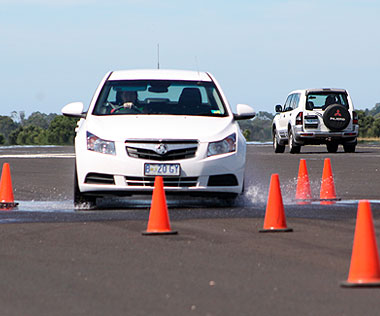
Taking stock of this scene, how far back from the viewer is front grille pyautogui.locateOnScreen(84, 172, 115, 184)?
40.3 ft

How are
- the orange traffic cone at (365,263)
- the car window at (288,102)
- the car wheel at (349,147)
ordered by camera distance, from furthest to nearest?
1. the car wheel at (349,147)
2. the car window at (288,102)
3. the orange traffic cone at (365,263)

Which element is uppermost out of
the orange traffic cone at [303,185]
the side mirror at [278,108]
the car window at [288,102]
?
the orange traffic cone at [303,185]

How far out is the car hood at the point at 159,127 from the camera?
40.3 feet

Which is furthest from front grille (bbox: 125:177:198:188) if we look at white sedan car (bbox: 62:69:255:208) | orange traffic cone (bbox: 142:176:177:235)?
orange traffic cone (bbox: 142:176:177:235)

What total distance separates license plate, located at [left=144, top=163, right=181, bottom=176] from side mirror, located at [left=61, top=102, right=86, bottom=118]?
1.57 m

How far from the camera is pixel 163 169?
1220 cm

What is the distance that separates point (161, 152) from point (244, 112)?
172cm

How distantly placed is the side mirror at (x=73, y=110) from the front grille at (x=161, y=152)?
1.33m

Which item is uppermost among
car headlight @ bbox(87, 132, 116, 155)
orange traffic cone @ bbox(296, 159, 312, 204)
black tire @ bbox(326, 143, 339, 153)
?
car headlight @ bbox(87, 132, 116, 155)

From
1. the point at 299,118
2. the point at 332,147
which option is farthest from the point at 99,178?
the point at 332,147

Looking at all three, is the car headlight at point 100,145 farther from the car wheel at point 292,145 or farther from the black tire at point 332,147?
the black tire at point 332,147

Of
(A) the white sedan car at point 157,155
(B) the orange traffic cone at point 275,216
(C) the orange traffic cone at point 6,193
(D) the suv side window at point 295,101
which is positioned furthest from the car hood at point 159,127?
(D) the suv side window at point 295,101

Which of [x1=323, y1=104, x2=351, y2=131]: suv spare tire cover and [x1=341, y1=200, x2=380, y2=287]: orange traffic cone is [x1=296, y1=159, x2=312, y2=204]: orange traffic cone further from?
[x1=323, y1=104, x2=351, y2=131]: suv spare tire cover

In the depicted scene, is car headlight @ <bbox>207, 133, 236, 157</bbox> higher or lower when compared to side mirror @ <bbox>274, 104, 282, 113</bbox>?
higher
